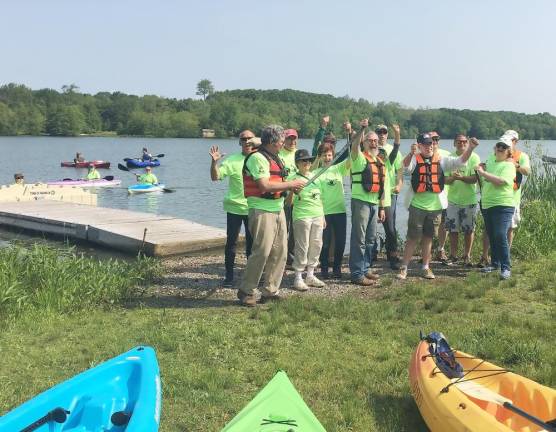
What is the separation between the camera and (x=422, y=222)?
26.9 feet

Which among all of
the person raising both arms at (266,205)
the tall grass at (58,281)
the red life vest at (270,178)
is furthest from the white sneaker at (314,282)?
the tall grass at (58,281)

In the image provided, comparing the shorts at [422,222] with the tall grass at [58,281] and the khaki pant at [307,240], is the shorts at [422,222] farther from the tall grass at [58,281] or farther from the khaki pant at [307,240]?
the tall grass at [58,281]

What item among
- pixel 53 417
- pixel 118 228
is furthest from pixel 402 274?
pixel 118 228

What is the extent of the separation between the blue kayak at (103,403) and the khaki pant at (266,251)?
2517 mm

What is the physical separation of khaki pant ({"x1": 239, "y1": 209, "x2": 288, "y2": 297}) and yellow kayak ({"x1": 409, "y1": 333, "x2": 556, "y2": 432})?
2.66 meters

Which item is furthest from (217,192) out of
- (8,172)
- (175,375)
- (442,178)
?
(175,375)

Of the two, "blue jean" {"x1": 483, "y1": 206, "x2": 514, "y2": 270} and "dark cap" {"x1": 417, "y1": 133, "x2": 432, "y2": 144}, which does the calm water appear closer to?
"dark cap" {"x1": 417, "y1": 133, "x2": 432, "y2": 144}

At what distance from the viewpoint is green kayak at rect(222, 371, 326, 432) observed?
A: 3.54m

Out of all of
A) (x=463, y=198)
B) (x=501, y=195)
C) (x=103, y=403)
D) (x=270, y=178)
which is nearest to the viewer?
(x=103, y=403)

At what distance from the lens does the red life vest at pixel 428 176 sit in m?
8.07

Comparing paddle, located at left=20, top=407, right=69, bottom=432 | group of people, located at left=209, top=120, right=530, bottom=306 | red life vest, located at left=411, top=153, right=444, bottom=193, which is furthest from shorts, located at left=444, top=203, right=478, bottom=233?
paddle, located at left=20, top=407, right=69, bottom=432

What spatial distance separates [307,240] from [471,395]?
4078 millimetres

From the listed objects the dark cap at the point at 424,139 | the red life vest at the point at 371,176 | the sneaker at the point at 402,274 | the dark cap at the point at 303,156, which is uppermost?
the dark cap at the point at 424,139

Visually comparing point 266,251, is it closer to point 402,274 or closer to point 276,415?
point 402,274
